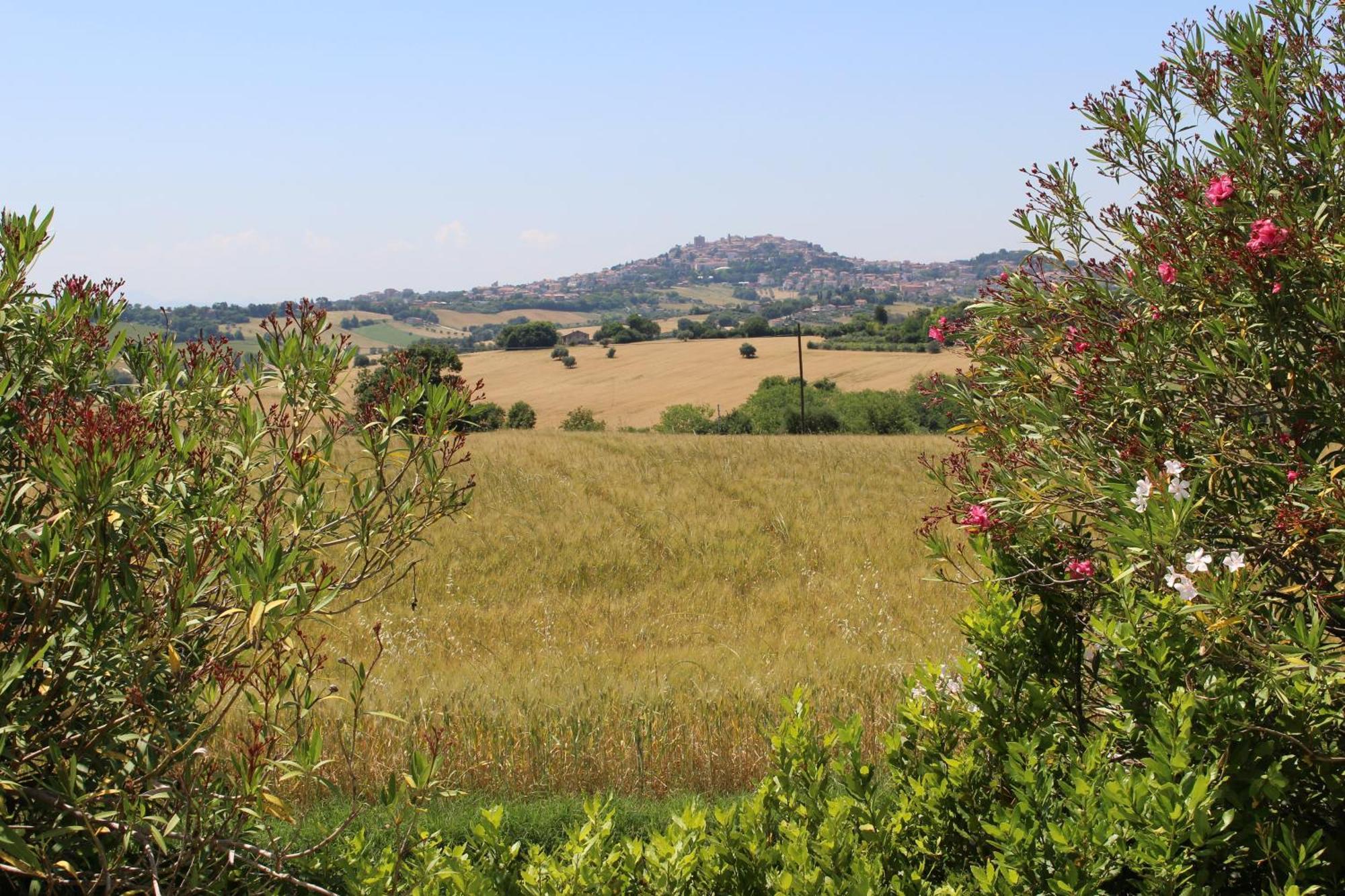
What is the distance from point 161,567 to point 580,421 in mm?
55473

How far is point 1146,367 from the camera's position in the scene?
3.37m

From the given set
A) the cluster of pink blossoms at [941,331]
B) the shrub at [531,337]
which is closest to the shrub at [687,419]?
the shrub at [531,337]

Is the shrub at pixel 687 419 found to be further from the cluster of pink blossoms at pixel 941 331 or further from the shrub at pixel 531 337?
the cluster of pink blossoms at pixel 941 331

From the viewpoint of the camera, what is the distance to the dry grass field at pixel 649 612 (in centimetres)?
668

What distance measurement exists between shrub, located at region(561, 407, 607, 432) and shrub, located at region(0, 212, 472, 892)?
50.2m

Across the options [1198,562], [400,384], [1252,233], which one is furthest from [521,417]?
[1198,562]

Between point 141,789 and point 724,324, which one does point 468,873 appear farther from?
point 724,324

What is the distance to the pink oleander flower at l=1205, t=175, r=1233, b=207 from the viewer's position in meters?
3.33

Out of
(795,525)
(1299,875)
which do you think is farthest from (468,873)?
(795,525)

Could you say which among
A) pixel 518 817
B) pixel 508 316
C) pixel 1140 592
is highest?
pixel 508 316

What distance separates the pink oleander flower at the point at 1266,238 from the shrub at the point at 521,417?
54.9 metres

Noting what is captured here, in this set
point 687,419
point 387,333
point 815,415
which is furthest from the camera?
point 387,333

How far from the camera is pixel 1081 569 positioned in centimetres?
354

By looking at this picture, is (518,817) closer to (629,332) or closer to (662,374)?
(662,374)
